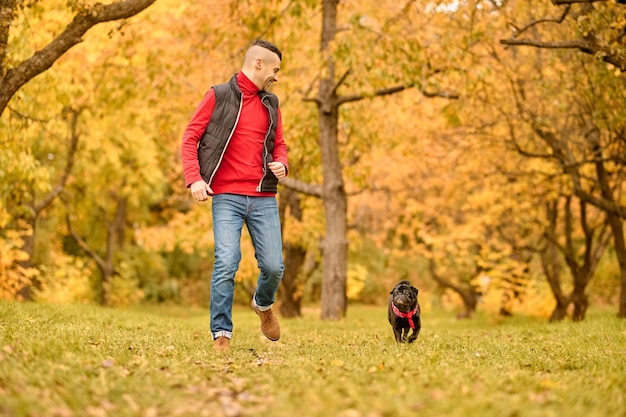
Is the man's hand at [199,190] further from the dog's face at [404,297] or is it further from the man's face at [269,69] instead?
the dog's face at [404,297]

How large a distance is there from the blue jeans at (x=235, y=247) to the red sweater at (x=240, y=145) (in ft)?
0.41

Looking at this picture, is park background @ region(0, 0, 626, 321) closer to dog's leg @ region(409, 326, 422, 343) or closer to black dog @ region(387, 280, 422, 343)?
black dog @ region(387, 280, 422, 343)

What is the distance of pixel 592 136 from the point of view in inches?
548

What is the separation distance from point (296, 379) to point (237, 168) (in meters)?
2.35

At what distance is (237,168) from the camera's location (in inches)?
240

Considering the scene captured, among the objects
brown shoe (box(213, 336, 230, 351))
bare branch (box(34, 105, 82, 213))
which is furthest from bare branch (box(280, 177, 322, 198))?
brown shoe (box(213, 336, 230, 351))

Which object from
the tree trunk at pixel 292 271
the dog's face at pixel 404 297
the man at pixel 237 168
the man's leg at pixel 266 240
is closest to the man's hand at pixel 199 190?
the man at pixel 237 168

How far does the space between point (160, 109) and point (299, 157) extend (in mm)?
3727

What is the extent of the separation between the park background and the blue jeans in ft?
11.3

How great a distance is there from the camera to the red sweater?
604 cm

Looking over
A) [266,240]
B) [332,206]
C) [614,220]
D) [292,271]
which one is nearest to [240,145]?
[266,240]

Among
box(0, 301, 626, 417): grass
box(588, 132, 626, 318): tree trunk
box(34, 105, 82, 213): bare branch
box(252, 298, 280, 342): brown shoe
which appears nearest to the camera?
box(0, 301, 626, 417): grass

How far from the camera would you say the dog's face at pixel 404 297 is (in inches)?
260

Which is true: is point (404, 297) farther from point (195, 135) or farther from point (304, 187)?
point (304, 187)
